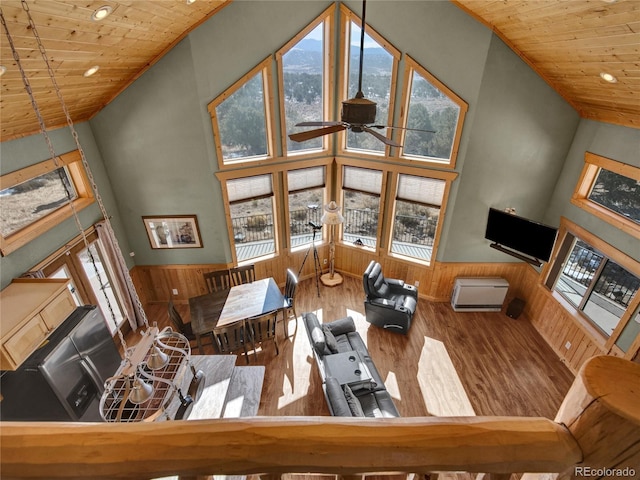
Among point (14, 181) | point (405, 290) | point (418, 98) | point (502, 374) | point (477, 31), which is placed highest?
point (477, 31)

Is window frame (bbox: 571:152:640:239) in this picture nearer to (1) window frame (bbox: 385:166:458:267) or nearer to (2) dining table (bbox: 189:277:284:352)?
(1) window frame (bbox: 385:166:458:267)

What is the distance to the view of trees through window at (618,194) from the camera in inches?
171

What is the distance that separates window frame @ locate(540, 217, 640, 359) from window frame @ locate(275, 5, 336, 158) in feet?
14.5

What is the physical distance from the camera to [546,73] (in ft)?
15.8

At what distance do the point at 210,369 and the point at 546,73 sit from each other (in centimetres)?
625

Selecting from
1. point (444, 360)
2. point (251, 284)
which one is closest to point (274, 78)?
point (251, 284)

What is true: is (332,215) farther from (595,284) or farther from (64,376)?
(64,376)

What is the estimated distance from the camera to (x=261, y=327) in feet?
16.6

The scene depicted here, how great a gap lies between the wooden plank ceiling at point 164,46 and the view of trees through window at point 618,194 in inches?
29.6

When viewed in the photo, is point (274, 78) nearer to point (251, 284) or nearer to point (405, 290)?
point (251, 284)

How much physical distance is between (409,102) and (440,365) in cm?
442

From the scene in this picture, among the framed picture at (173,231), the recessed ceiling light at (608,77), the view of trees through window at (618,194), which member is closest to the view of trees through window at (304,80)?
the framed picture at (173,231)

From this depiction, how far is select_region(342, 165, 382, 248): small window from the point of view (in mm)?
6500

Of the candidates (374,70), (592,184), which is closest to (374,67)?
(374,70)
